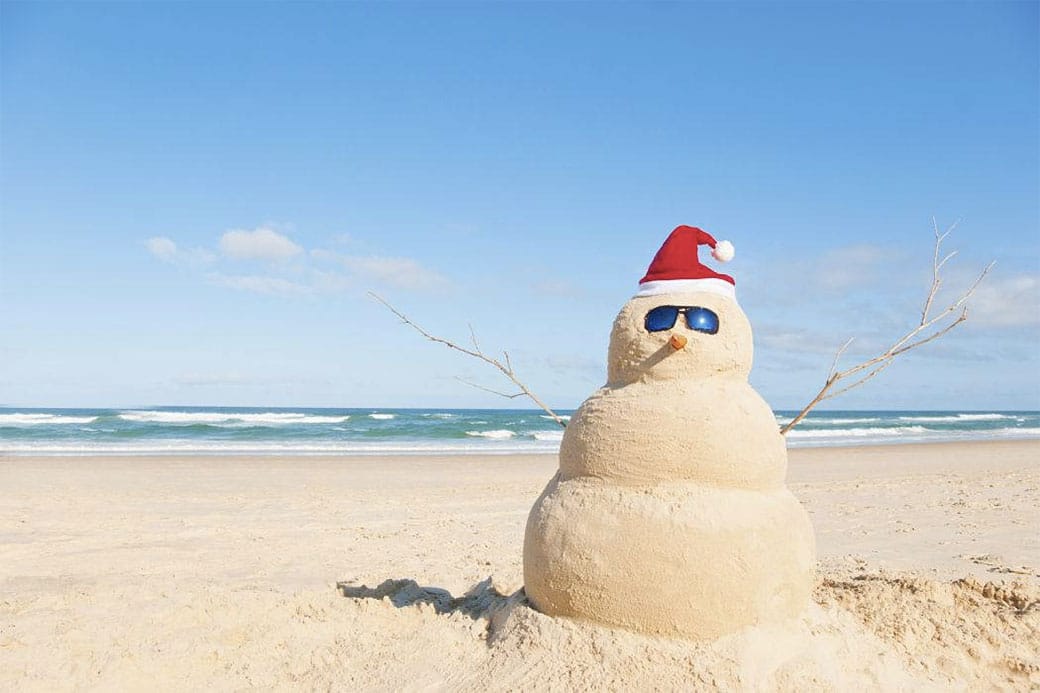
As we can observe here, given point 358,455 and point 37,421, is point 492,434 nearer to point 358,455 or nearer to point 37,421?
point 358,455

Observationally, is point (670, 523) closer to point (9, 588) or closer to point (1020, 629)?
point (1020, 629)

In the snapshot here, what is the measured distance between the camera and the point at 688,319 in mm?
4094

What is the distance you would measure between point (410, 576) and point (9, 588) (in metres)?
3.64

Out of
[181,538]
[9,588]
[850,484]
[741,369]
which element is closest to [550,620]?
[741,369]

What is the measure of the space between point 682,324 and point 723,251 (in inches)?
22.9

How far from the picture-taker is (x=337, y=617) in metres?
4.76

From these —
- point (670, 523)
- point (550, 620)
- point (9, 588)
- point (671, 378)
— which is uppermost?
point (671, 378)

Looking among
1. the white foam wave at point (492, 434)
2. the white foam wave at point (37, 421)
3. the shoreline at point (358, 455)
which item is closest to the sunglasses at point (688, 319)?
the shoreline at point (358, 455)

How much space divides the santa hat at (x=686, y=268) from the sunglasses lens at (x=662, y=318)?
167 mm

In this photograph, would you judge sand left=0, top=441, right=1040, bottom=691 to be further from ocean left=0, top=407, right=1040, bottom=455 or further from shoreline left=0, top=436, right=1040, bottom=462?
ocean left=0, top=407, right=1040, bottom=455

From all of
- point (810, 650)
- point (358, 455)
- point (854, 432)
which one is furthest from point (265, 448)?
point (854, 432)

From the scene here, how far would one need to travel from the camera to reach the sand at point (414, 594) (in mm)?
3850

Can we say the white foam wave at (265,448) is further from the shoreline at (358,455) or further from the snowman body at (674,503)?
the snowman body at (674,503)

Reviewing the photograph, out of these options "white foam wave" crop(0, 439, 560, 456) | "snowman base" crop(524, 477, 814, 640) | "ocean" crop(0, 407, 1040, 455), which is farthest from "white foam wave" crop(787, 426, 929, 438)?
"snowman base" crop(524, 477, 814, 640)
